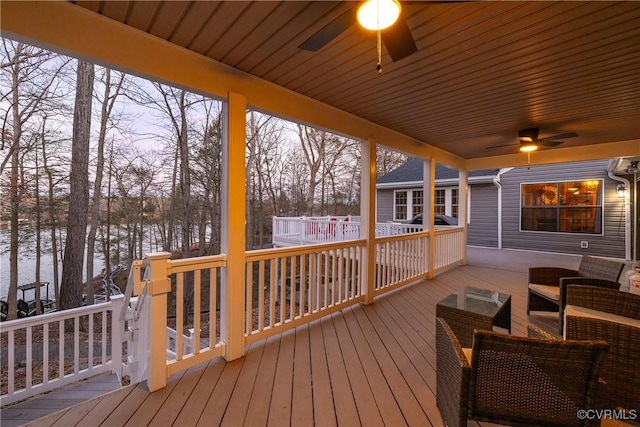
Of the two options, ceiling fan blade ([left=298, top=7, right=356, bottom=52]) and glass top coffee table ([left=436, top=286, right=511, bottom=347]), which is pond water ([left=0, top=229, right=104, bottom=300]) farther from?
glass top coffee table ([left=436, top=286, right=511, bottom=347])

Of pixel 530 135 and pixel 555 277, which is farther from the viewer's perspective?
pixel 530 135

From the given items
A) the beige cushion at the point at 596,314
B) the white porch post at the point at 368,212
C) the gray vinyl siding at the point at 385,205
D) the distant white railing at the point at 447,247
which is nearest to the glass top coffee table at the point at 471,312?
the beige cushion at the point at 596,314

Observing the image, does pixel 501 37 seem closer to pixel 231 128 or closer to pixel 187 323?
pixel 231 128

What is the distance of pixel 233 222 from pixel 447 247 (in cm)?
545

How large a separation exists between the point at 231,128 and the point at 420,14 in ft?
5.51

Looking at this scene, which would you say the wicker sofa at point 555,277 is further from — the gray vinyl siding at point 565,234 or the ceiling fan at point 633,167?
the gray vinyl siding at point 565,234

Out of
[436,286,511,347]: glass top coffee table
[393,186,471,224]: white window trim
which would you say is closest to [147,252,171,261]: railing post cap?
[436,286,511,347]: glass top coffee table

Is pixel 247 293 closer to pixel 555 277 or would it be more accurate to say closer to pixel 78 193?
pixel 555 277

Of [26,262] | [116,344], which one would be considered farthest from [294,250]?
[26,262]

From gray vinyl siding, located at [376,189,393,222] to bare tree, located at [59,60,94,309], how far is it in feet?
32.4

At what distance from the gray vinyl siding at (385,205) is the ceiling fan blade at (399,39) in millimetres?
10320

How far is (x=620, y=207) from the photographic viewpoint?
7.47 metres

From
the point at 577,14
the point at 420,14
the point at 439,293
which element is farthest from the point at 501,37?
the point at 439,293

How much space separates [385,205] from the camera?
1196cm
